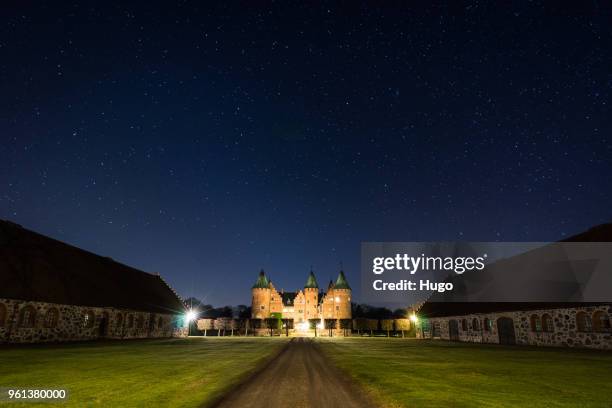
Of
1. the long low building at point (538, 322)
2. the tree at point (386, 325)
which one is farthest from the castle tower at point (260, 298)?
the long low building at point (538, 322)

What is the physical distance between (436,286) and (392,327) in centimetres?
1627

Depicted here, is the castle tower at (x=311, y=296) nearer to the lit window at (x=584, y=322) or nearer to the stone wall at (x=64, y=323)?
the stone wall at (x=64, y=323)

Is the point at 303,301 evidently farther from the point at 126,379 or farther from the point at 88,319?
the point at 126,379

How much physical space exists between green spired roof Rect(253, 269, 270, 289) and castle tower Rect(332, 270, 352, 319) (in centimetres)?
1728

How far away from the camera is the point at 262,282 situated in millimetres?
98000

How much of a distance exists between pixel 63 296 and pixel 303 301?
248ft

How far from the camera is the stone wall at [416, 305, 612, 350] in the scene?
24.6 m

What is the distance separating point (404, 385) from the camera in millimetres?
10984

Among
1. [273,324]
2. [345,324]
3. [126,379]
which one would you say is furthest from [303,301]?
[126,379]

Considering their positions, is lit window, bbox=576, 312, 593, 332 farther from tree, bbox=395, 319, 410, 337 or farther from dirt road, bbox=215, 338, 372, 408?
tree, bbox=395, 319, 410, 337

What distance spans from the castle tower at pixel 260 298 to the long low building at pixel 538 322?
57975 millimetres

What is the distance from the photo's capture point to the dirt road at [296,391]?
887 cm

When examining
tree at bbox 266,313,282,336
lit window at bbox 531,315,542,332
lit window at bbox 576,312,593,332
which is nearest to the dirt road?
lit window at bbox 576,312,593,332

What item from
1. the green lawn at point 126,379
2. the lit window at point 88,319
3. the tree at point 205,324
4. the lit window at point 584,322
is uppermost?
the lit window at point 584,322
